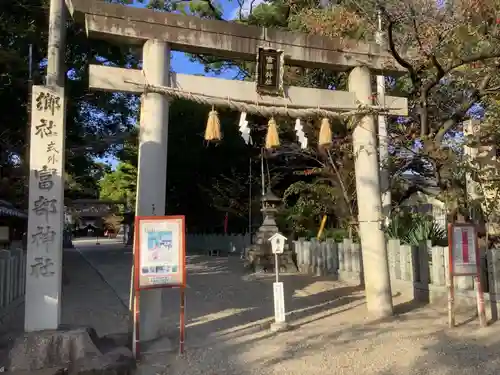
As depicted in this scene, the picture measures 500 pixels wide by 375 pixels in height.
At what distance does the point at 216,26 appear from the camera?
753 centimetres

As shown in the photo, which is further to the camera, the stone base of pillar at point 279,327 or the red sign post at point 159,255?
the stone base of pillar at point 279,327

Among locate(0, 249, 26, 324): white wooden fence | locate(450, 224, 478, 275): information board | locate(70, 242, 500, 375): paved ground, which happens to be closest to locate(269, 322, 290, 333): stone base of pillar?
locate(70, 242, 500, 375): paved ground

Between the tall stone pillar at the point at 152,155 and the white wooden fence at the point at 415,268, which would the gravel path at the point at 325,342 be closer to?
the white wooden fence at the point at 415,268

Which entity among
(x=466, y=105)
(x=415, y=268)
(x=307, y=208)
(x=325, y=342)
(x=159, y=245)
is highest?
(x=466, y=105)

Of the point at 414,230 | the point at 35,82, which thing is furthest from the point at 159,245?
the point at 35,82

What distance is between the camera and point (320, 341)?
22.1 feet

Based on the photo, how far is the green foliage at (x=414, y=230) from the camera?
1114 cm

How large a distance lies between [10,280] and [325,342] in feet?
20.2

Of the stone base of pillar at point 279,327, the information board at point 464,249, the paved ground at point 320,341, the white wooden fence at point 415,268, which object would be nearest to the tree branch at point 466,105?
the white wooden fence at point 415,268

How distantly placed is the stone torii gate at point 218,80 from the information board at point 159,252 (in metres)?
0.62

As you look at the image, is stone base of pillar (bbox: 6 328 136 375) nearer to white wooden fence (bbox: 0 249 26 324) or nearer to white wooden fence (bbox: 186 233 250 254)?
white wooden fence (bbox: 0 249 26 324)

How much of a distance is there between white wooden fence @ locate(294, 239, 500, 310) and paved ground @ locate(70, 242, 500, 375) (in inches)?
17.4

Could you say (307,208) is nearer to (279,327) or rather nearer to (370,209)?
(370,209)

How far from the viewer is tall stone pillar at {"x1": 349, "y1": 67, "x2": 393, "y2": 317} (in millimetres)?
8172
